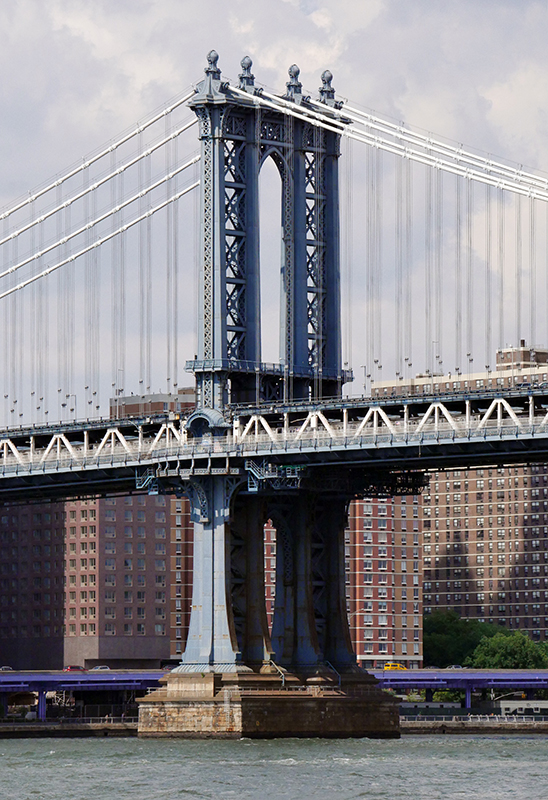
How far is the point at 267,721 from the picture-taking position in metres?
121

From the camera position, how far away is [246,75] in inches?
5034

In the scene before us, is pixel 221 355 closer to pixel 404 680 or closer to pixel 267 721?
pixel 267 721

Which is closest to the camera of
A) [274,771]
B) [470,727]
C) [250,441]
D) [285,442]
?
[274,771]

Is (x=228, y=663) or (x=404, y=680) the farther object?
(x=404, y=680)

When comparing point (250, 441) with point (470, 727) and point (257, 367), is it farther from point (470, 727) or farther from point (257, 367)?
point (470, 727)

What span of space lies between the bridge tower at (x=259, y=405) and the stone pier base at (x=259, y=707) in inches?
5.1

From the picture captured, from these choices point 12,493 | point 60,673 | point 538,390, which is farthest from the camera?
point 60,673

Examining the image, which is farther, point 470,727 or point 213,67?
point 470,727

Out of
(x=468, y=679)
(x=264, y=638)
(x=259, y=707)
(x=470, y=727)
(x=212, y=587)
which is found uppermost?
(x=212, y=587)

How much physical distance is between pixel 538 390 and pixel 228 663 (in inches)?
967

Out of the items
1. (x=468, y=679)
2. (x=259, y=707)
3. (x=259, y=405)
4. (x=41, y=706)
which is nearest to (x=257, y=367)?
(x=259, y=405)

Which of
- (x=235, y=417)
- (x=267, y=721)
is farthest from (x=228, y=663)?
(x=235, y=417)

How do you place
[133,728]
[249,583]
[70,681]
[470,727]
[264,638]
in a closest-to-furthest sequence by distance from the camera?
[264,638] → [249,583] → [133,728] → [70,681] → [470,727]

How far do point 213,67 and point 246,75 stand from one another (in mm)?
2229
